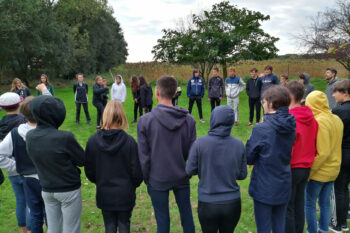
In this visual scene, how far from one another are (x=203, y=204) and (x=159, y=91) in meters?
1.19

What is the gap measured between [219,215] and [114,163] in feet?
3.64

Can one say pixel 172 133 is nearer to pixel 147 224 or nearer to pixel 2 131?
pixel 147 224

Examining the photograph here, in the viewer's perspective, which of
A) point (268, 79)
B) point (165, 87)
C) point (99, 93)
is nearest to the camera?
point (165, 87)

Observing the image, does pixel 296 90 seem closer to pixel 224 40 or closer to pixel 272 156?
pixel 272 156

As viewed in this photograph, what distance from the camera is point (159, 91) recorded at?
285 cm

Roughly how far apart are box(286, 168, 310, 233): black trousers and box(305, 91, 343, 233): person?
0.24 meters

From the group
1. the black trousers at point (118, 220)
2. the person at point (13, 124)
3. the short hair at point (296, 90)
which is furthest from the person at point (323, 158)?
the person at point (13, 124)

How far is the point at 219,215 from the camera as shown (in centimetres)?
249

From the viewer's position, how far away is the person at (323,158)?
10.2ft

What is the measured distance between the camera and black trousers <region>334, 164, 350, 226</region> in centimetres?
346

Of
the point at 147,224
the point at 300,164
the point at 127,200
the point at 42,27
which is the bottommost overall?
the point at 147,224

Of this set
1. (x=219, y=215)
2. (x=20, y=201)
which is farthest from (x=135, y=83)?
(x=219, y=215)

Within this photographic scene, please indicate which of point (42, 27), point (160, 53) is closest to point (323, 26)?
point (160, 53)

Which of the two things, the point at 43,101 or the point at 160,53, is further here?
the point at 160,53
